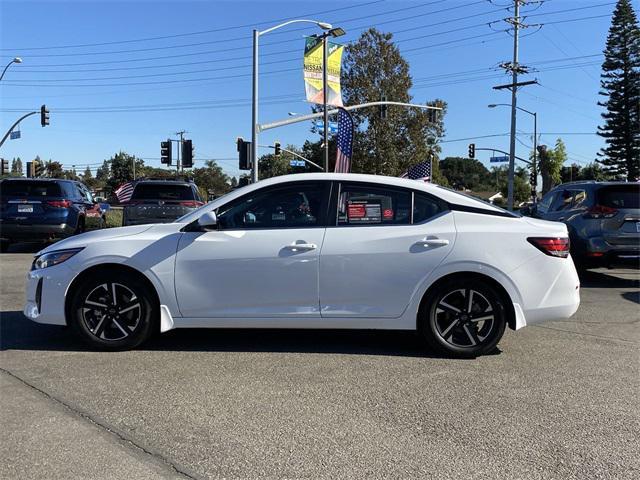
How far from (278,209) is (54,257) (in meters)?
2.07

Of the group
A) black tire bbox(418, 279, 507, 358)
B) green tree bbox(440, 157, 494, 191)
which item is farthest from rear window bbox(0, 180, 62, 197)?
green tree bbox(440, 157, 494, 191)

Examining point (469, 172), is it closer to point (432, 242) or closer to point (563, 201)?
point (563, 201)

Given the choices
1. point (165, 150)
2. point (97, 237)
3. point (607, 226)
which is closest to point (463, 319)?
point (97, 237)

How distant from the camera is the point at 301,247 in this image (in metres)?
5.01

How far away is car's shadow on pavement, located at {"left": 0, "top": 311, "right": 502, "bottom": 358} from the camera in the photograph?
5.35 m

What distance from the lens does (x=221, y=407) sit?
3.97 meters

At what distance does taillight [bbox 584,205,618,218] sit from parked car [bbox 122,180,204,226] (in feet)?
28.1

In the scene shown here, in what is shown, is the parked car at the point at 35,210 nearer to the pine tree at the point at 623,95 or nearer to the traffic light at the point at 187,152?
the traffic light at the point at 187,152

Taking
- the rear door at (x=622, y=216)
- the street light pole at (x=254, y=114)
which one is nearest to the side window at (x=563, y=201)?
the rear door at (x=622, y=216)

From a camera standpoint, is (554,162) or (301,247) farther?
(554,162)

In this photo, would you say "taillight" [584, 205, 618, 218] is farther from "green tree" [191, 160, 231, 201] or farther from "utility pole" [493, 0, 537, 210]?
"green tree" [191, 160, 231, 201]

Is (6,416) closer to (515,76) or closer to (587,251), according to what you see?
(587,251)

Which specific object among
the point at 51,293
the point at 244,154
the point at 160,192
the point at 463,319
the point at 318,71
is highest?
the point at 318,71

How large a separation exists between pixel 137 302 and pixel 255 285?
1.07m
